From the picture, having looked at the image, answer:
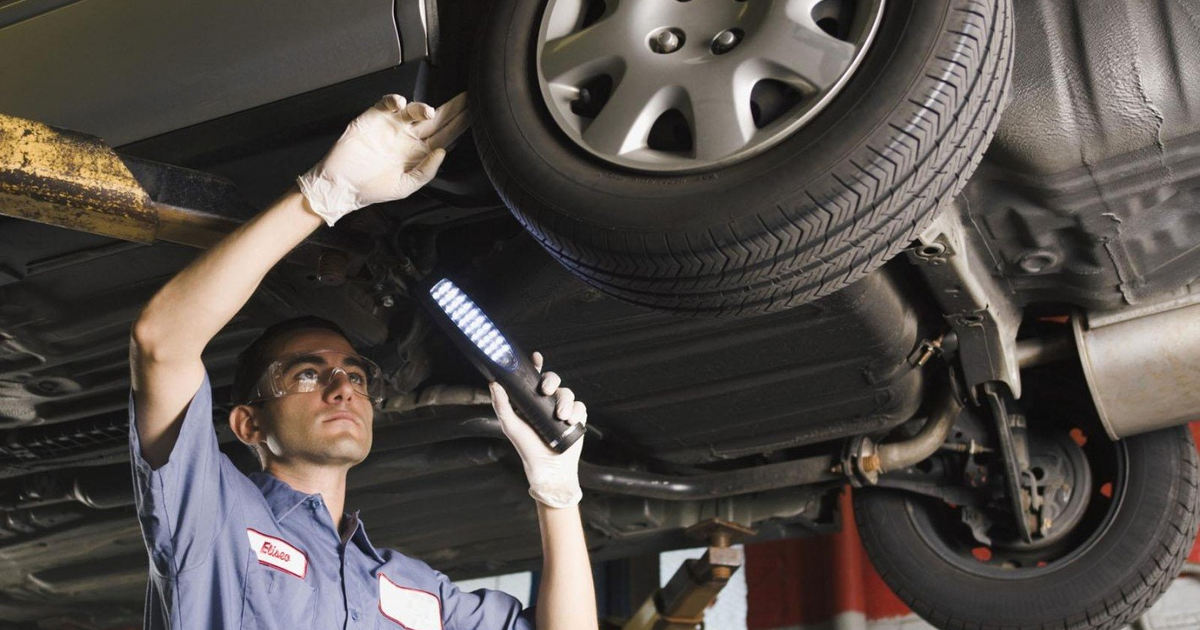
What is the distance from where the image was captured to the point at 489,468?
2.83 metres

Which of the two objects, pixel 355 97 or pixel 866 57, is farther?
pixel 355 97

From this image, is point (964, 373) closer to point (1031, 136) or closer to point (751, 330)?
point (751, 330)

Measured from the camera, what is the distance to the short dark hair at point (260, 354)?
7.00 ft

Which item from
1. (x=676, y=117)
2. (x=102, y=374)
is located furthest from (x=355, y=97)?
(x=102, y=374)

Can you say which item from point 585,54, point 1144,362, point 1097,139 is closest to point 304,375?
point 585,54

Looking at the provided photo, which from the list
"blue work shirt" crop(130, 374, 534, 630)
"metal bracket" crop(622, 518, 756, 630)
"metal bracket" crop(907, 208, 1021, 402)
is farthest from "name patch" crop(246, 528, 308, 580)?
"metal bracket" crop(622, 518, 756, 630)

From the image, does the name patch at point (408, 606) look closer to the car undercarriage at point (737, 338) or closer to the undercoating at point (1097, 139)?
the car undercarriage at point (737, 338)

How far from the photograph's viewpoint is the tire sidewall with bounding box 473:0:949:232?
5.11 feet

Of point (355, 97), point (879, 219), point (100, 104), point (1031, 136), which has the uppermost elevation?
point (100, 104)

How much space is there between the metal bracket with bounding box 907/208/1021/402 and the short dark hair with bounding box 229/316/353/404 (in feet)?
3.38

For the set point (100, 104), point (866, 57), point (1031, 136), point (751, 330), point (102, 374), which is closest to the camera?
point (866, 57)

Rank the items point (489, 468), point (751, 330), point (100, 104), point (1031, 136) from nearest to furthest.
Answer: point (1031, 136) → point (100, 104) → point (751, 330) → point (489, 468)

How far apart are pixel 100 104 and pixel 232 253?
23.8 inches

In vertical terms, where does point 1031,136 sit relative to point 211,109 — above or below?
below
